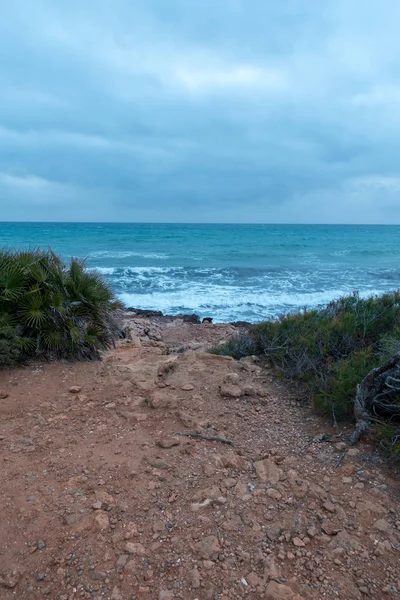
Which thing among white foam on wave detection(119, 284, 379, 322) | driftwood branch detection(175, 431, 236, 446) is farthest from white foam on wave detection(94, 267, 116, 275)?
driftwood branch detection(175, 431, 236, 446)

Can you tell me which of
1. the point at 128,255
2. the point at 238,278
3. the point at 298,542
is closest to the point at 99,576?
the point at 298,542

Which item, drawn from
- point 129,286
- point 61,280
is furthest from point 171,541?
point 129,286

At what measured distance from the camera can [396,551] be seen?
266 centimetres

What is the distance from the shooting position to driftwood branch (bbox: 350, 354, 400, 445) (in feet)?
12.6

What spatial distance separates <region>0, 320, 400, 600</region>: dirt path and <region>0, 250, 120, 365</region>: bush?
44.3 inches

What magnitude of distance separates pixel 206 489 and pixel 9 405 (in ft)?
8.68

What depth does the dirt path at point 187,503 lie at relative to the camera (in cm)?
250

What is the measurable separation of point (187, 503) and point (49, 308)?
3919 mm

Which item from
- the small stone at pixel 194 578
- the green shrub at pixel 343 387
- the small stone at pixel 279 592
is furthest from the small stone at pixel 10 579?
the green shrub at pixel 343 387

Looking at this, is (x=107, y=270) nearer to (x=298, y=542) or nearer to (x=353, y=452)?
(x=353, y=452)

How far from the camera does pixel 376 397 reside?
390cm

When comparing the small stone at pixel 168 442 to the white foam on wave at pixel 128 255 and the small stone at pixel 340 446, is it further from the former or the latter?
the white foam on wave at pixel 128 255

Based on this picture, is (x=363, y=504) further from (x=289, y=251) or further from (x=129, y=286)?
(x=289, y=251)

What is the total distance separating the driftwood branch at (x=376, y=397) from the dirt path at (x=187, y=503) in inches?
11.9
